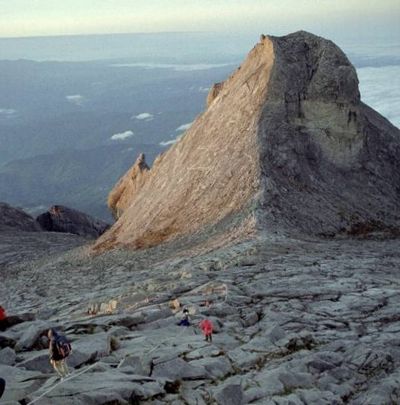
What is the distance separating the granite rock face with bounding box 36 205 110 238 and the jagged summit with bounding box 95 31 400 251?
4687 cm

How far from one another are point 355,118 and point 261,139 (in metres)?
12.9

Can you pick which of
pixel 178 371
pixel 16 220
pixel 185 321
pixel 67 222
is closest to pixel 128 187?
pixel 16 220

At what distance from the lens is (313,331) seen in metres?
22.5

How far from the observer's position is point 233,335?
870 inches

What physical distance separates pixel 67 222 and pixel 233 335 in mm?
94463

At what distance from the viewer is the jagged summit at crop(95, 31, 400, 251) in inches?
1873

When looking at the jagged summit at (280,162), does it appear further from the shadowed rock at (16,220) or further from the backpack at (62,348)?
the shadowed rock at (16,220)

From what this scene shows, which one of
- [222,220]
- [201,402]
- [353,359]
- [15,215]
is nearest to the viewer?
[201,402]

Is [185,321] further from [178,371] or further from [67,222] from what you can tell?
[67,222]

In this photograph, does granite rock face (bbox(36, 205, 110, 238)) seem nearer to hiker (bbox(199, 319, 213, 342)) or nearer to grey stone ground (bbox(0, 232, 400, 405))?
grey stone ground (bbox(0, 232, 400, 405))

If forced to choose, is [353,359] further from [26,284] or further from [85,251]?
[85,251]

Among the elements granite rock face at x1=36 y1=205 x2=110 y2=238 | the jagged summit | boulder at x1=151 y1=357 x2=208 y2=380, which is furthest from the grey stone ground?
granite rock face at x1=36 y1=205 x2=110 y2=238

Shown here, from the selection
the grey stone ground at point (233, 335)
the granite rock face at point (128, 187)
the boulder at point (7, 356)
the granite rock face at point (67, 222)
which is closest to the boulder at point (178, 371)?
the grey stone ground at point (233, 335)

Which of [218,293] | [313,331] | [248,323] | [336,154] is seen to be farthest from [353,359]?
[336,154]
